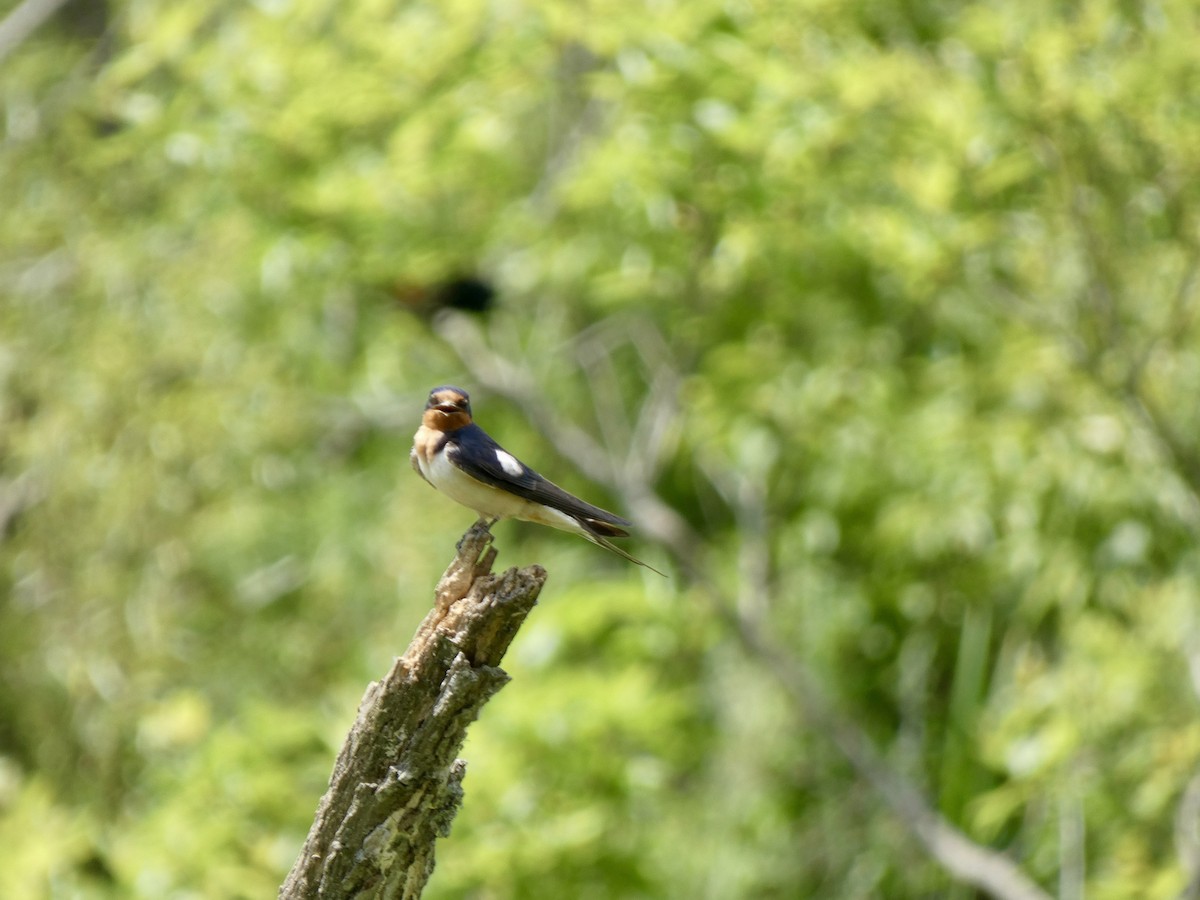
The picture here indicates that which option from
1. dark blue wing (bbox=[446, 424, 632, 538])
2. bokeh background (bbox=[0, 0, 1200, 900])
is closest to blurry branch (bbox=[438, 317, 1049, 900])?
bokeh background (bbox=[0, 0, 1200, 900])

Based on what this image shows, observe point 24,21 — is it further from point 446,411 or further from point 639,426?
point 446,411

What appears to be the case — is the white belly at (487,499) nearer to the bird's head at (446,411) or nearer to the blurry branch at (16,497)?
the bird's head at (446,411)

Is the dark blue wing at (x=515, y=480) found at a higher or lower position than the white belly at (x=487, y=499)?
higher

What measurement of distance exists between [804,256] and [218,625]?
4.23m

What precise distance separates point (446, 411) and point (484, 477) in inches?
9.1

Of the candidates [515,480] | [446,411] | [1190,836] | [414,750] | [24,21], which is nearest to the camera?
[414,750]

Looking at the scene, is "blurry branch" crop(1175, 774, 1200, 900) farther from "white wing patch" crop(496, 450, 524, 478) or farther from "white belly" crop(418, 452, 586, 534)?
"white wing patch" crop(496, 450, 524, 478)

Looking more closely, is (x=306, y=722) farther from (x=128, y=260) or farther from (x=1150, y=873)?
(x=1150, y=873)

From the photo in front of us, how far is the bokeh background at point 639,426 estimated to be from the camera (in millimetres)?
5625

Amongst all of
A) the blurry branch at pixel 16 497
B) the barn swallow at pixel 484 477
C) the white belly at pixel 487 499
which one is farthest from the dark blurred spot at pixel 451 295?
the white belly at pixel 487 499

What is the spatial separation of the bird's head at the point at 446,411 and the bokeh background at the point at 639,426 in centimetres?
260

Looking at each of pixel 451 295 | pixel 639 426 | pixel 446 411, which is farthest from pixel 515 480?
pixel 451 295

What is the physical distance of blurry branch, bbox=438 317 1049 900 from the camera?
6.12 meters

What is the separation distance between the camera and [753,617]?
663cm
